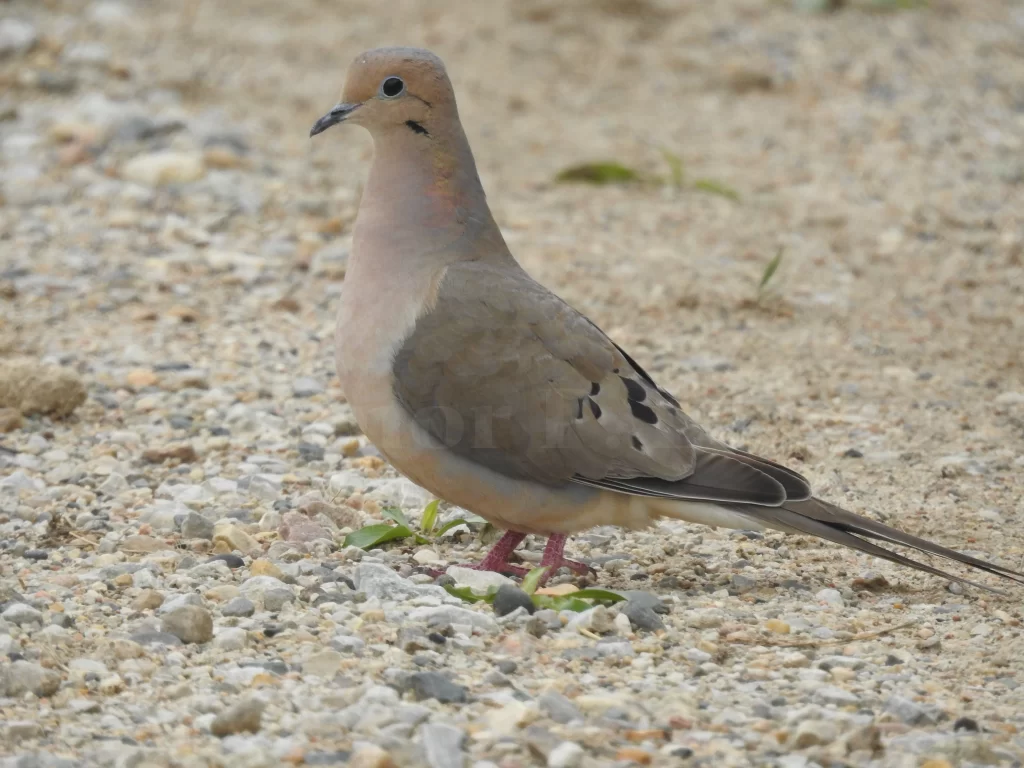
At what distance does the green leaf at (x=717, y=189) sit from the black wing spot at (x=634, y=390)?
4.24 m

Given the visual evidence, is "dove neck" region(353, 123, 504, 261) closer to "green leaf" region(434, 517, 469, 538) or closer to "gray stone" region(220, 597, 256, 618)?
"green leaf" region(434, 517, 469, 538)

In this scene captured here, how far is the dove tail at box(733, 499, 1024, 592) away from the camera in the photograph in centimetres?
418

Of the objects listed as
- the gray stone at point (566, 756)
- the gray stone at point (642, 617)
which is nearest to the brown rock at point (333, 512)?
the gray stone at point (642, 617)

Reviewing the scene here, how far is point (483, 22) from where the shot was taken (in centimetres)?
1200

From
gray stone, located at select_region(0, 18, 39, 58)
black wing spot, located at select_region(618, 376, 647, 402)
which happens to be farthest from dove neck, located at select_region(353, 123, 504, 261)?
gray stone, located at select_region(0, 18, 39, 58)

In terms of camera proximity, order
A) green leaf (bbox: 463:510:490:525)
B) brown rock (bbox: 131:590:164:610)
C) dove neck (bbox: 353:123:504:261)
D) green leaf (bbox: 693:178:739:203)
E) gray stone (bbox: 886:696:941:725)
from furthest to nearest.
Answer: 1. green leaf (bbox: 693:178:739:203)
2. green leaf (bbox: 463:510:490:525)
3. dove neck (bbox: 353:123:504:261)
4. brown rock (bbox: 131:590:164:610)
5. gray stone (bbox: 886:696:941:725)

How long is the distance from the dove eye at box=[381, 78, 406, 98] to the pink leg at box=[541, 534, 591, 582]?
4.78ft

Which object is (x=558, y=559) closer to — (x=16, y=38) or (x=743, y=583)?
(x=743, y=583)

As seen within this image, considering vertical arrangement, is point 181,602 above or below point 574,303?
below

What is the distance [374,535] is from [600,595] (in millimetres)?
823

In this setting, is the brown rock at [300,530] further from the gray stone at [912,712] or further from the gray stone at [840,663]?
the gray stone at [912,712]

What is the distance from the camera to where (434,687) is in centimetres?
346

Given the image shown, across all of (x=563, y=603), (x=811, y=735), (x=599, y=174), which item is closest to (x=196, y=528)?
(x=563, y=603)

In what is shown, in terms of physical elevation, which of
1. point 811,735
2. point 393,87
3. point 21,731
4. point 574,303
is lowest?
point 21,731
